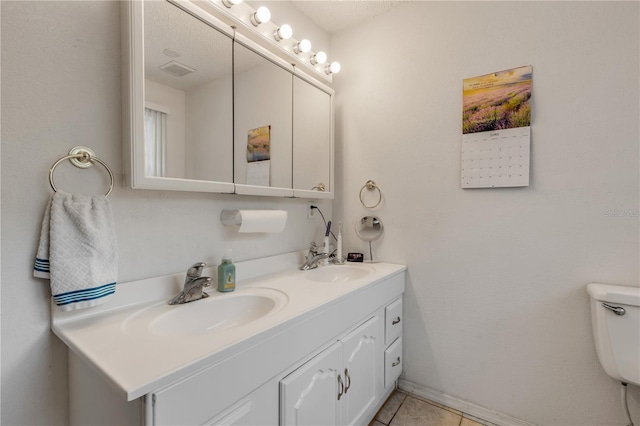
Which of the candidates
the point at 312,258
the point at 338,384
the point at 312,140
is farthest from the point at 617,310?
the point at 312,140

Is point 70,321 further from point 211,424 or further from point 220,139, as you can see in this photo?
point 220,139

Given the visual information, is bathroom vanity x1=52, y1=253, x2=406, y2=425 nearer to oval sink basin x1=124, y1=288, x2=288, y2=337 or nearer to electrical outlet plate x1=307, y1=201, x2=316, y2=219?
oval sink basin x1=124, y1=288, x2=288, y2=337

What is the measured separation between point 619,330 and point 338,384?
1.08 meters

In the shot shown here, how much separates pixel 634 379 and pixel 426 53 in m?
1.70

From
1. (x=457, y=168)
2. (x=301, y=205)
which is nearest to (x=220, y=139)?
(x=301, y=205)

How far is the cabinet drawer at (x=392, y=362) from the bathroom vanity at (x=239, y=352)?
1cm

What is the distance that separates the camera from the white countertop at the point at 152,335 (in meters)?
0.62

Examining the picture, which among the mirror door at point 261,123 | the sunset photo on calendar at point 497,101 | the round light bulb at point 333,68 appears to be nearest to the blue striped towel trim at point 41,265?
the mirror door at point 261,123

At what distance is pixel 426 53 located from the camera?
1.64 meters

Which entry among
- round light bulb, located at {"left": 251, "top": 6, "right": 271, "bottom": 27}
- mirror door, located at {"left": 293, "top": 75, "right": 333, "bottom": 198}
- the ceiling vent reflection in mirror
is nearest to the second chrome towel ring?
mirror door, located at {"left": 293, "top": 75, "right": 333, "bottom": 198}

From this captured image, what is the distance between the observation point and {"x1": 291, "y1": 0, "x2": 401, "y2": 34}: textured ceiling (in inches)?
67.1

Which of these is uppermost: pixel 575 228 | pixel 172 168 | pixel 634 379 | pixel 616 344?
pixel 172 168

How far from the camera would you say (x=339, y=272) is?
1.72m

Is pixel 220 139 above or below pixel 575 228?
above
